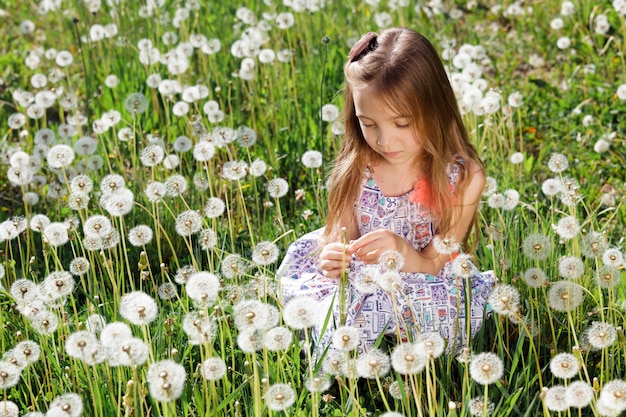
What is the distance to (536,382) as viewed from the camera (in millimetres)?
2408

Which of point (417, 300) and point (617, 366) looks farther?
point (417, 300)

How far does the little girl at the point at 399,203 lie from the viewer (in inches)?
96.2

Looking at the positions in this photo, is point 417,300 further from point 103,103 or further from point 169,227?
point 103,103

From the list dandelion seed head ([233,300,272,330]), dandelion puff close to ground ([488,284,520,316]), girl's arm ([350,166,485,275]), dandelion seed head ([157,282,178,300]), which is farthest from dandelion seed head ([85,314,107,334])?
dandelion puff close to ground ([488,284,520,316])

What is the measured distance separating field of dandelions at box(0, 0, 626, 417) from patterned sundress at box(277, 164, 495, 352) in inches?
2.7

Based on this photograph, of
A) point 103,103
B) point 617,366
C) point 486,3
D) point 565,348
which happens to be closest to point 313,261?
point 565,348

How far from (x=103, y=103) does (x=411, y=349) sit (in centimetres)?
286

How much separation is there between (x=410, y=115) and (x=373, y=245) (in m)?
0.35

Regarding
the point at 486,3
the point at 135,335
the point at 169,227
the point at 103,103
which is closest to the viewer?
the point at 135,335

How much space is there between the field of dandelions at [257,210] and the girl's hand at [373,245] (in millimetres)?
246

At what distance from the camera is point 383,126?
245cm

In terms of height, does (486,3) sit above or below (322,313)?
above

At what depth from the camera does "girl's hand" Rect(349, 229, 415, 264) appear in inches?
96.3

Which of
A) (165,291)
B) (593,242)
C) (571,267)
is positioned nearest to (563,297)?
(571,267)
